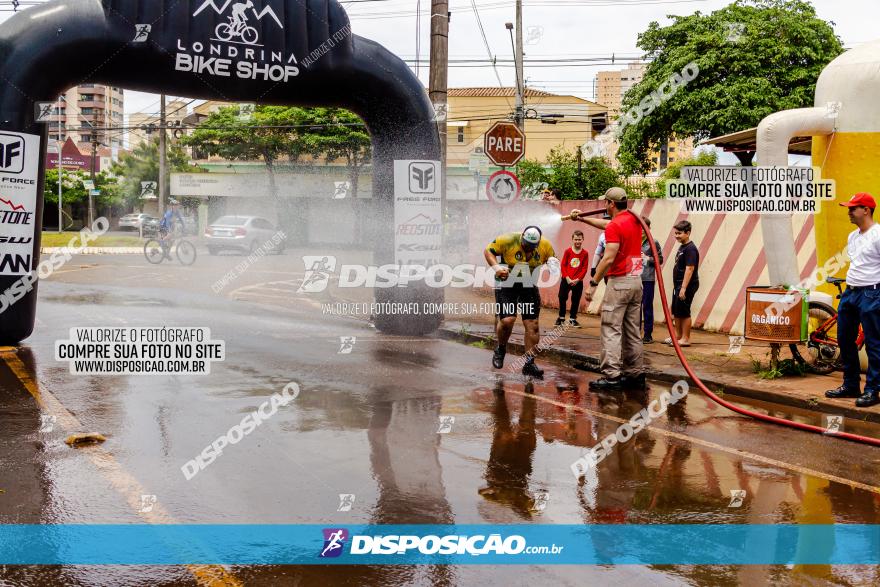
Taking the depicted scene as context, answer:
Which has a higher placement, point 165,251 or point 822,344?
point 165,251

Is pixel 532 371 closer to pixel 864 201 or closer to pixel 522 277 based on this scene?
pixel 522 277

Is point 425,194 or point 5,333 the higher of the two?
point 425,194

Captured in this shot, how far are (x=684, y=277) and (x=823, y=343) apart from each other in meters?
2.38

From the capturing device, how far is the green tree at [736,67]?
3072 centimetres

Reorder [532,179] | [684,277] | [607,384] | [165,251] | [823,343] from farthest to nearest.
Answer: [165,251] → [532,179] → [684,277] → [823,343] → [607,384]

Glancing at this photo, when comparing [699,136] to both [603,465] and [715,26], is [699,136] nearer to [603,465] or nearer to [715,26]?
[715,26]

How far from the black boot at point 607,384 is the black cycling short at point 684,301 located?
2735 mm

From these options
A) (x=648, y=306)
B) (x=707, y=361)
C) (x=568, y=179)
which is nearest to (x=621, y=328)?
(x=707, y=361)

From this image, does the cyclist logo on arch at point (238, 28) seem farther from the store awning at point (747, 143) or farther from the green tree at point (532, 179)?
the green tree at point (532, 179)

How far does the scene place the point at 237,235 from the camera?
29.8 meters

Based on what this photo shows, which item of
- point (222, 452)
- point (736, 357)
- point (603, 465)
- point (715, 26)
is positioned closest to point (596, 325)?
point (736, 357)

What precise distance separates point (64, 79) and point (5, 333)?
11.1ft

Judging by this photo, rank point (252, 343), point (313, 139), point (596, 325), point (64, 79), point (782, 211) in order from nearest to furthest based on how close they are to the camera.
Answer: point (782, 211)
point (64, 79)
point (252, 343)
point (596, 325)
point (313, 139)

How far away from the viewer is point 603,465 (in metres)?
6.28
